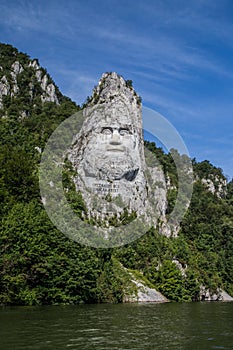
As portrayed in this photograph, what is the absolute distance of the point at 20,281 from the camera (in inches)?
1155

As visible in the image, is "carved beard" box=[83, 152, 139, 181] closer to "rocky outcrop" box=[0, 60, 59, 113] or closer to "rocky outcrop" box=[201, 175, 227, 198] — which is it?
"rocky outcrop" box=[0, 60, 59, 113]

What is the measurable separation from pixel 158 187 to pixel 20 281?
42962 mm

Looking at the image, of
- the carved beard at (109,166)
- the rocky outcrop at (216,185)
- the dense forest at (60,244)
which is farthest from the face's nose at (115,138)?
the rocky outcrop at (216,185)

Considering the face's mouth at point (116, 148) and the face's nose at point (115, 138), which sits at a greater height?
the face's nose at point (115, 138)

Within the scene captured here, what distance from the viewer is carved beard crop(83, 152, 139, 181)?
6047 centimetres

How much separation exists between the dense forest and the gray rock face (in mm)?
5209

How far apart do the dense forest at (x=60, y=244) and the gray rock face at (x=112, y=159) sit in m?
5.21

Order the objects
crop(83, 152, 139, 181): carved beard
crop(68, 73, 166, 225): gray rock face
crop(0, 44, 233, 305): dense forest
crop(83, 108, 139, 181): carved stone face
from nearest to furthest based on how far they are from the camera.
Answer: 1. crop(0, 44, 233, 305): dense forest
2. crop(68, 73, 166, 225): gray rock face
3. crop(83, 152, 139, 181): carved beard
4. crop(83, 108, 139, 181): carved stone face

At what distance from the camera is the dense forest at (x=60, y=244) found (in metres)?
30.9

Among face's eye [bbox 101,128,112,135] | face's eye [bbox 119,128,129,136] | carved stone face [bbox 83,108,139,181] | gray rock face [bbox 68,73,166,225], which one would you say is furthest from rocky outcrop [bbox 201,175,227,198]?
face's eye [bbox 101,128,112,135]

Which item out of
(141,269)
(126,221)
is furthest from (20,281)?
(126,221)

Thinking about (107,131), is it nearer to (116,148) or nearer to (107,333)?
(116,148)

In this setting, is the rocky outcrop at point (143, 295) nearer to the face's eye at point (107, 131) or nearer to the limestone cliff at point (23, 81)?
the face's eye at point (107, 131)

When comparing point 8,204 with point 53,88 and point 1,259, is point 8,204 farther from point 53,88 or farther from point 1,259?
point 53,88
